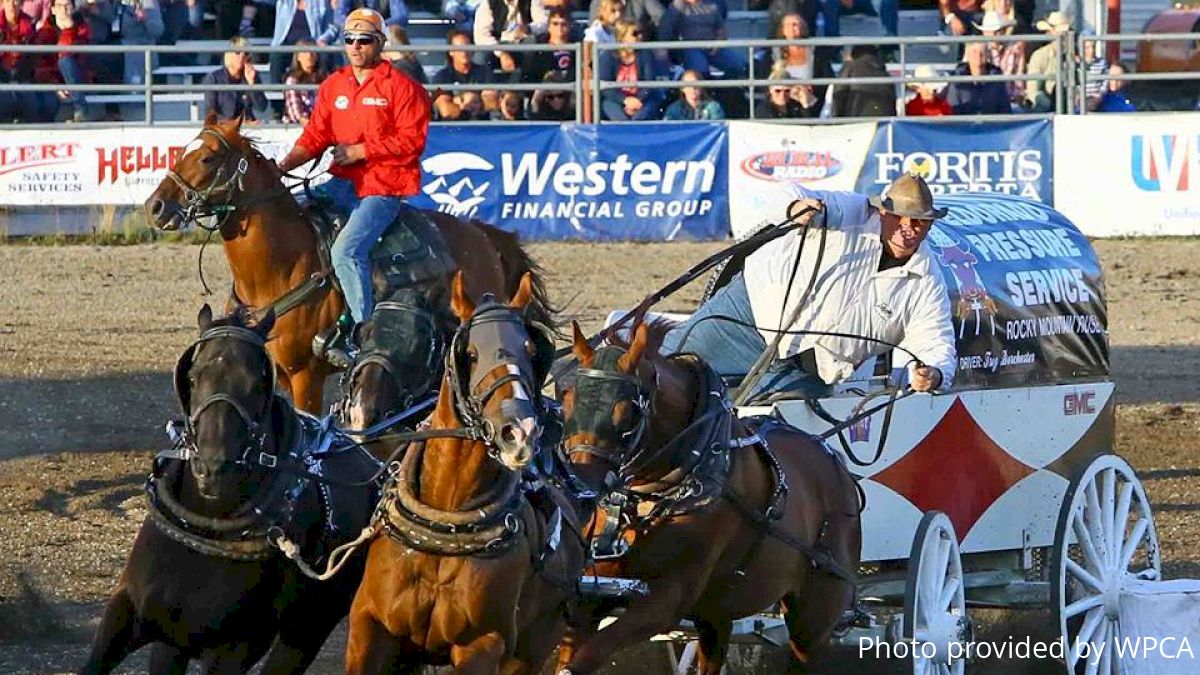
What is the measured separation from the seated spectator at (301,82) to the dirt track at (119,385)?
1743 millimetres

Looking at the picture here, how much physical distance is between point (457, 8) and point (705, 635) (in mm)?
14371

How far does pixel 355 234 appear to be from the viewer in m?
9.04

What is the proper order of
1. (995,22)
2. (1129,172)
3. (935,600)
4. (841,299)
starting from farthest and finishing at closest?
1. (995,22)
2. (1129,172)
3. (841,299)
4. (935,600)

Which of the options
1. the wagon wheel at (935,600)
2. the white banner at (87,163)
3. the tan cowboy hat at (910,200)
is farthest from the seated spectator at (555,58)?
the wagon wheel at (935,600)

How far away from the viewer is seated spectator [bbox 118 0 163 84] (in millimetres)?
19266

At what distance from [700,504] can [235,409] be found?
62.2 inches

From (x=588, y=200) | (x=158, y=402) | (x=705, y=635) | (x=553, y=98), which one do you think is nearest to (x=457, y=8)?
(x=553, y=98)

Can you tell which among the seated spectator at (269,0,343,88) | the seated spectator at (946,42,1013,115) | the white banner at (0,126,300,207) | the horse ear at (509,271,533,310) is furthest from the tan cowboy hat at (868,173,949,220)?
the seated spectator at (269,0,343,88)

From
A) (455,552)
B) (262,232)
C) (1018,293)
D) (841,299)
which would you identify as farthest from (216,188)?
(455,552)

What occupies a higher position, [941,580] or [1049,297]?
[1049,297]

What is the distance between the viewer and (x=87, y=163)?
16797 millimetres

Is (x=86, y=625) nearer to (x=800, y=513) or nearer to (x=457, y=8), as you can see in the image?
(x=800, y=513)

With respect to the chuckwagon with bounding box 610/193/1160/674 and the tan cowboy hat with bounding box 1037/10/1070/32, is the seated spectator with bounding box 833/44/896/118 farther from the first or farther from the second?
the chuckwagon with bounding box 610/193/1160/674

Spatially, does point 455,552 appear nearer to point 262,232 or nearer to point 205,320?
point 205,320
